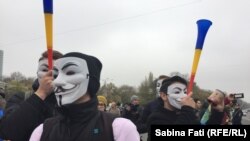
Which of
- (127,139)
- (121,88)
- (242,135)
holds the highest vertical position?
(127,139)

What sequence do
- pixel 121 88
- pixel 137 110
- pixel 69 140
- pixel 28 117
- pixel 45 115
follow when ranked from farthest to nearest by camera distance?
pixel 121 88 → pixel 137 110 → pixel 45 115 → pixel 28 117 → pixel 69 140

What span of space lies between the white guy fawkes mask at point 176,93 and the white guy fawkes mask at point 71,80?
1.56 meters

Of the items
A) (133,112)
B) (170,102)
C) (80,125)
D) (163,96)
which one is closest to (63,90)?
(80,125)

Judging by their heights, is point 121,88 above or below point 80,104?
below

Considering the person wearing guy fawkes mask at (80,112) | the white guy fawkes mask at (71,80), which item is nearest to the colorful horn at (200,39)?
the person wearing guy fawkes mask at (80,112)

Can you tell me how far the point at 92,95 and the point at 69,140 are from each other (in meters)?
0.43

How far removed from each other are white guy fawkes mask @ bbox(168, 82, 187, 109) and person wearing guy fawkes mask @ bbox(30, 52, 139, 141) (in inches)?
56.6

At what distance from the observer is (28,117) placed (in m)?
3.22

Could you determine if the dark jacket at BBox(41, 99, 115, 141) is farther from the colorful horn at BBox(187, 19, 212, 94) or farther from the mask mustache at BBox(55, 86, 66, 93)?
the colorful horn at BBox(187, 19, 212, 94)

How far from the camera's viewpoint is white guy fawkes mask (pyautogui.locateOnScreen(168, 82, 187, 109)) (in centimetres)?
442

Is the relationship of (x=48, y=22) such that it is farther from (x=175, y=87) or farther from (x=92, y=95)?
(x=175, y=87)

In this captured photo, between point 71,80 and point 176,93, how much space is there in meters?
1.69

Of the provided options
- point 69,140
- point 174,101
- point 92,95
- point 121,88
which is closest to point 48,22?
point 92,95

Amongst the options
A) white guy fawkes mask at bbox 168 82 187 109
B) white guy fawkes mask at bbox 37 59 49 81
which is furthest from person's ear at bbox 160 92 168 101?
white guy fawkes mask at bbox 37 59 49 81
